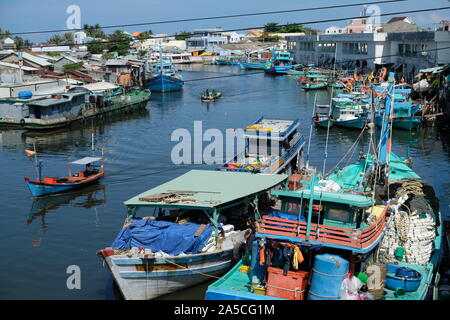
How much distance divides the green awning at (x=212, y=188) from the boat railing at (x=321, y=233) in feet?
12.6

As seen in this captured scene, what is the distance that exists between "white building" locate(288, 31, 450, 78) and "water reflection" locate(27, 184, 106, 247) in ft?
122

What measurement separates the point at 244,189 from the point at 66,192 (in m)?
14.6

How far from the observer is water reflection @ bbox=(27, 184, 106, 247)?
28359mm

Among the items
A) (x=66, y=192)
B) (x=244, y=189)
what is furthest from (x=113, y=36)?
(x=244, y=189)

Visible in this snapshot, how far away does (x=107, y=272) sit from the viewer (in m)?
22.3

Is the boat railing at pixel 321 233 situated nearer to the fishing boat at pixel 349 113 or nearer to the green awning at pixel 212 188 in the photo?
the green awning at pixel 212 188

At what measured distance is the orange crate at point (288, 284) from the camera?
16484mm

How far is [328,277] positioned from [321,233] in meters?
1.49

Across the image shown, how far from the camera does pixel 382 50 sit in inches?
3492

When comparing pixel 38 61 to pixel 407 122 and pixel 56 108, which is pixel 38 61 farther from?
pixel 407 122

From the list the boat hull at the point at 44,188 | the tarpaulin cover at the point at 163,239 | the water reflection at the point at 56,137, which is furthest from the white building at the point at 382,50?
the tarpaulin cover at the point at 163,239

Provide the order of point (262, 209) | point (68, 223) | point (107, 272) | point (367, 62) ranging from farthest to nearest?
1. point (367, 62)
2. point (68, 223)
3. point (262, 209)
4. point (107, 272)
